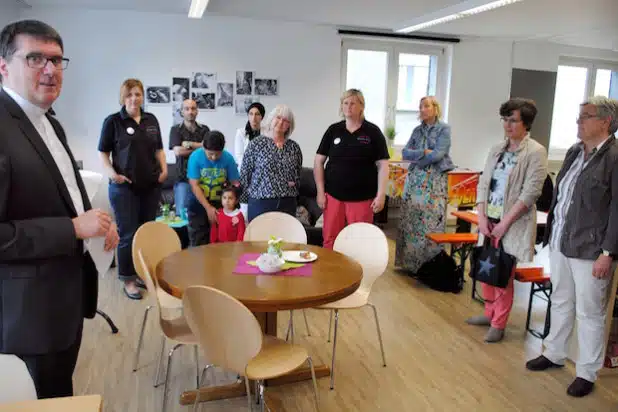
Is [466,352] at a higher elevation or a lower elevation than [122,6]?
lower

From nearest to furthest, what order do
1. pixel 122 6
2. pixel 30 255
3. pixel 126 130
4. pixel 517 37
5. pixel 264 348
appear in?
pixel 30 255, pixel 264 348, pixel 126 130, pixel 122 6, pixel 517 37

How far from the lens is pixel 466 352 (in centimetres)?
318

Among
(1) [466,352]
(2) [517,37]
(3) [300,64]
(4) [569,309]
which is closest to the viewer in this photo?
(4) [569,309]

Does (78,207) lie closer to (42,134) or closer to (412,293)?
(42,134)

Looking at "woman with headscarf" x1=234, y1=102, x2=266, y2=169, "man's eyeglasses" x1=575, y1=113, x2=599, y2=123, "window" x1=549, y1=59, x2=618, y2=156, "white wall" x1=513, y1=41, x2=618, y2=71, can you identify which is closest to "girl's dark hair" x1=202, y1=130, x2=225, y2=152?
"woman with headscarf" x1=234, y1=102, x2=266, y2=169

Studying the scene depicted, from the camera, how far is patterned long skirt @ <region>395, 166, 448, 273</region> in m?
4.38

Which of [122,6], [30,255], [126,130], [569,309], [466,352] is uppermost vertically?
[122,6]

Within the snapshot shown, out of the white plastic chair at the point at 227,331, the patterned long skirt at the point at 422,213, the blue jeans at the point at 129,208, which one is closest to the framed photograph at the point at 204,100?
the blue jeans at the point at 129,208

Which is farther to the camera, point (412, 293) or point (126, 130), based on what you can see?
point (412, 293)

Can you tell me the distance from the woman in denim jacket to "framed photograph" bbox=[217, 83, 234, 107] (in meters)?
2.66

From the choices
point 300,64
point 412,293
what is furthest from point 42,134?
point 300,64

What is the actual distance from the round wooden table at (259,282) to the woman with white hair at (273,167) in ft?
2.17

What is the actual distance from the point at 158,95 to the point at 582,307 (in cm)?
502

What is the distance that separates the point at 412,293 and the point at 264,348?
2350 millimetres
